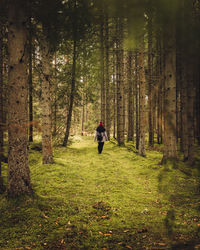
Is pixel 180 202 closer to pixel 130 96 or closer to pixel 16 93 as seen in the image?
pixel 16 93

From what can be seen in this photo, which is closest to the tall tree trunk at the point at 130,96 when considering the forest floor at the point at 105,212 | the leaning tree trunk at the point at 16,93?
the forest floor at the point at 105,212

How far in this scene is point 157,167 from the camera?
862cm

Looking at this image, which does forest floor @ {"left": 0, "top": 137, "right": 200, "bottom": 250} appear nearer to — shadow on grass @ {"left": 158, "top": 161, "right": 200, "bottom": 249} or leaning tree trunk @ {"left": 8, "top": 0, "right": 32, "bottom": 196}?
shadow on grass @ {"left": 158, "top": 161, "right": 200, "bottom": 249}

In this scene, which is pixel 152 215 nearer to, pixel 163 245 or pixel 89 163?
pixel 163 245

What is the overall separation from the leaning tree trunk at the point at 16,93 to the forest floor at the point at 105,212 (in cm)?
80

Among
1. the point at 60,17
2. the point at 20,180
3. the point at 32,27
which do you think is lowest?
the point at 20,180

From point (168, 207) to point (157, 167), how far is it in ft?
12.1

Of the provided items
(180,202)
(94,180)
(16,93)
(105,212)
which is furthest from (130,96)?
(105,212)

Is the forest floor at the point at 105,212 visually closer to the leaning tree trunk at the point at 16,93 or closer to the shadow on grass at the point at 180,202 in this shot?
the shadow on grass at the point at 180,202

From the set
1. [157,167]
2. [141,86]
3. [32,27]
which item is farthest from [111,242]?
[141,86]

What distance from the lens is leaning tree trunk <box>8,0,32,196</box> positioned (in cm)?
466

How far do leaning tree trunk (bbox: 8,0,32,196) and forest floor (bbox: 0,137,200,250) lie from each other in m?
0.80

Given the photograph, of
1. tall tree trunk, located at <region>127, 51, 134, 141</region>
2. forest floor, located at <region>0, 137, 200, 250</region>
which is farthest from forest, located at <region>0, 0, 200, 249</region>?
tall tree trunk, located at <region>127, 51, 134, 141</region>

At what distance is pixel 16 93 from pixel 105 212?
424cm
